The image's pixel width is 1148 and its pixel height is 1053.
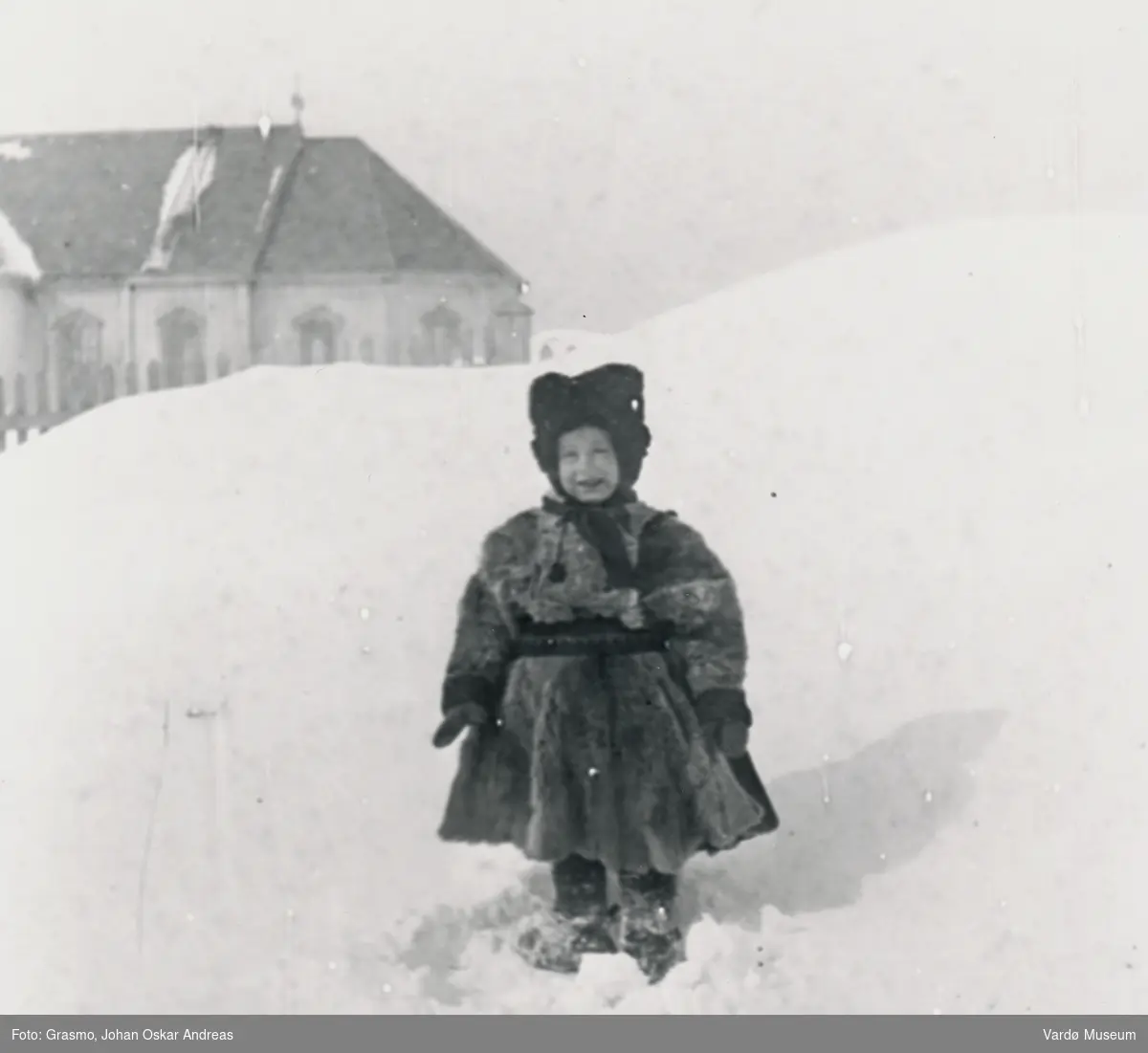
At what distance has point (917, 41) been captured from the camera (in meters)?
3.25

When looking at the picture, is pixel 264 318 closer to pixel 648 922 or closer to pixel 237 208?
pixel 237 208

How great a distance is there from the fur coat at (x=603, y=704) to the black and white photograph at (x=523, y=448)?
18 centimetres

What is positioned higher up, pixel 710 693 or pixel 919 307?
pixel 919 307

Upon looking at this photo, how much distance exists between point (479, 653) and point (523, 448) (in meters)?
0.74

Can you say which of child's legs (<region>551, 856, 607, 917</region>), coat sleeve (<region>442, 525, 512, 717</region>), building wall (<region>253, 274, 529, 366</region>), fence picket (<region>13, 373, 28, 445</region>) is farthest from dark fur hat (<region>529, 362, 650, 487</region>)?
fence picket (<region>13, 373, 28, 445</region>)

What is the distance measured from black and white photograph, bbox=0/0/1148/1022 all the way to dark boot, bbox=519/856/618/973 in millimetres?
185

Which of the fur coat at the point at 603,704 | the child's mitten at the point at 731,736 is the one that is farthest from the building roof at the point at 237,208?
the child's mitten at the point at 731,736

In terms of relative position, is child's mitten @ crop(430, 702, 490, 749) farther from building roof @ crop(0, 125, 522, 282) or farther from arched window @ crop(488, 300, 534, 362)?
building roof @ crop(0, 125, 522, 282)

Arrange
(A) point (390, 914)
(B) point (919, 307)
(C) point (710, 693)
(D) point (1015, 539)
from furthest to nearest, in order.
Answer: (B) point (919, 307) < (D) point (1015, 539) < (A) point (390, 914) < (C) point (710, 693)

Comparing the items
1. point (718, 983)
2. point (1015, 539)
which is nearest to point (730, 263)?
point (1015, 539)

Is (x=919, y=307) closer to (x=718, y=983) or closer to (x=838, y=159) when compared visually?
(x=838, y=159)

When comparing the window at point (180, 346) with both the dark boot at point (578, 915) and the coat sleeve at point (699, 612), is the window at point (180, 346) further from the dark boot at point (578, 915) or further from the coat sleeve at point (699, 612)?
the dark boot at point (578, 915)

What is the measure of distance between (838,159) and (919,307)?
0.48 meters

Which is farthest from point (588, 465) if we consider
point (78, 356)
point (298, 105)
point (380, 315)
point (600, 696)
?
point (78, 356)
